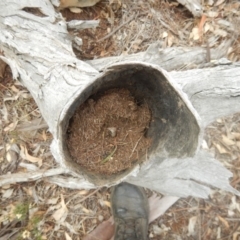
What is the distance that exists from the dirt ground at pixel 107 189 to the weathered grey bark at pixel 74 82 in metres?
0.52

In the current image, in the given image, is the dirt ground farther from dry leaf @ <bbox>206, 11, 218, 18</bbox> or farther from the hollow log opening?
the hollow log opening

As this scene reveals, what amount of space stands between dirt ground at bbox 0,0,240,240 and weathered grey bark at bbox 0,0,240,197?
1.71 ft

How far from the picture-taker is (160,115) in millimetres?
1582

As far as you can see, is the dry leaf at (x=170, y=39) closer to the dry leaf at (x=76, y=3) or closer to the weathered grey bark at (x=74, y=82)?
the weathered grey bark at (x=74, y=82)

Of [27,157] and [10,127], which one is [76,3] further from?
[27,157]

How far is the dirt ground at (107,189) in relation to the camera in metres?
2.38

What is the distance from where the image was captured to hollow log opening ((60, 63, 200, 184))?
1422mm

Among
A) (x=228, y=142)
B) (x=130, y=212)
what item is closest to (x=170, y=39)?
(x=228, y=142)

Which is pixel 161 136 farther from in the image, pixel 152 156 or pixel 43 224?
pixel 43 224

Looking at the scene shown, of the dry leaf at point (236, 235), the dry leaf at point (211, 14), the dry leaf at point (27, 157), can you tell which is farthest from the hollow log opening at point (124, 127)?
the dry leaf at point (211, 14)

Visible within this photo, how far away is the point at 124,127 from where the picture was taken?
158cm

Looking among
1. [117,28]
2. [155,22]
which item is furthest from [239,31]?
[117,28]

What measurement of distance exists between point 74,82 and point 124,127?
0.33 metres

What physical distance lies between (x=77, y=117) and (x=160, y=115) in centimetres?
38
